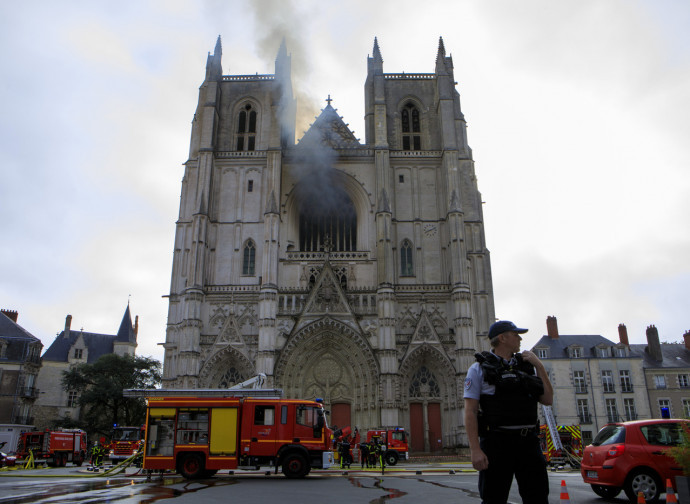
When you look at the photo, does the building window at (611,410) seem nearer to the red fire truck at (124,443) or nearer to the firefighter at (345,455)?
the firefighter at (345,455)

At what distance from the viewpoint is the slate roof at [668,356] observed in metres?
42.5

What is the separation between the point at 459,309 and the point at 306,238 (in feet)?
37.4

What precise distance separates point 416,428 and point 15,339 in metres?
32.5

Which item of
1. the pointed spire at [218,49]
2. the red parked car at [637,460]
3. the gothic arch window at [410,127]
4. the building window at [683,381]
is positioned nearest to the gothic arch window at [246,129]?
the pointed spire at [218,49]

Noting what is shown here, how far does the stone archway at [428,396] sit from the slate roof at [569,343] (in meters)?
15.6

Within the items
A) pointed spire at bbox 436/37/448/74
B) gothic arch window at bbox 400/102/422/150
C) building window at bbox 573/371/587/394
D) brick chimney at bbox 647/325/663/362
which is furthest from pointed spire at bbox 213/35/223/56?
brick chimney at bbox 647/325/663/362

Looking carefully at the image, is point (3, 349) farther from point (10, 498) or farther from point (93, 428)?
point (10, 498)

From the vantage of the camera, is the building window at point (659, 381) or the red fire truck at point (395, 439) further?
the building window at point (659, 381)

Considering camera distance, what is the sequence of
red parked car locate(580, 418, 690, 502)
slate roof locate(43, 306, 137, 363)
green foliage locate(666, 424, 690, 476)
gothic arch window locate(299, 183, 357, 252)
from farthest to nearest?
1. slate roof locate(43, 306, 137, 363)
2. gothic arch window locate(299, 183, 357, 252)
3. red parked car locate(580, 418, 690, 502)
4. green foliage locate(666, 424, 690, 476)

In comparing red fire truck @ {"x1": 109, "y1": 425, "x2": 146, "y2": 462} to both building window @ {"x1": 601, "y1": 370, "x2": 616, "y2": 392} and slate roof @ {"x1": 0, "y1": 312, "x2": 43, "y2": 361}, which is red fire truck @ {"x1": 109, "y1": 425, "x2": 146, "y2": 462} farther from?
building window @ {"x1": 601, "y1": 370, "x2": 616, "y2": 392}

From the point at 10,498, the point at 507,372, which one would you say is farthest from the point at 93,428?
the point at 507,372

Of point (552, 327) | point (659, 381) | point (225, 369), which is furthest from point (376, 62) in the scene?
point (659, 381)

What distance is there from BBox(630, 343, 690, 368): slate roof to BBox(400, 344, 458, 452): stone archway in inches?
802

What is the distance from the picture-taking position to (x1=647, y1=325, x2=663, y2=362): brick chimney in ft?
141
